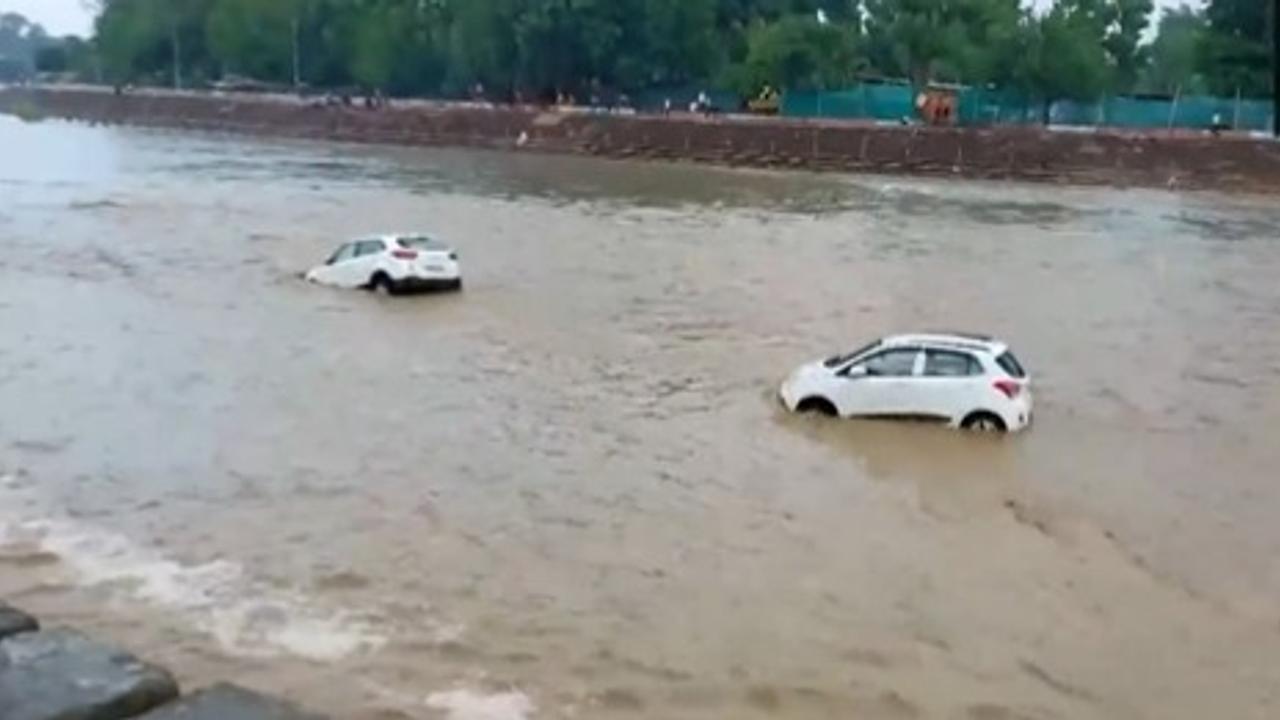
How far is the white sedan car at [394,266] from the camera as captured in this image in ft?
107

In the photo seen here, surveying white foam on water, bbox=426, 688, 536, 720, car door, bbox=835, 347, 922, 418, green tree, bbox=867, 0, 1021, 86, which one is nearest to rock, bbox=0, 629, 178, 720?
white foam on water, bbox=426, 688, 536, 720

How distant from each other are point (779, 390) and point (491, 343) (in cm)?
619

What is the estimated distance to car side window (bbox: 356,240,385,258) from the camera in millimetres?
33125

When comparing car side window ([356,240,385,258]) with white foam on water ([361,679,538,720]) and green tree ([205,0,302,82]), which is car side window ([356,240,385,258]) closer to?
white foam on water ([361,679,538,720])

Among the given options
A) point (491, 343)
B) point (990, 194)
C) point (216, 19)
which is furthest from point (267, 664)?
point (216, 19)

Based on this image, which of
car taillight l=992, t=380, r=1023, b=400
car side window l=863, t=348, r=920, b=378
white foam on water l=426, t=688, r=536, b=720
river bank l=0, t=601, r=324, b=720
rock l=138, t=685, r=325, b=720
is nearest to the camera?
rock l=138, t=685, r=325, b=720

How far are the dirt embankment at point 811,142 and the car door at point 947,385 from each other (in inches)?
1715

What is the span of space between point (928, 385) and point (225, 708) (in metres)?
13.6

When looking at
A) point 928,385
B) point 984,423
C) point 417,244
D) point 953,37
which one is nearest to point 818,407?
point 928,385

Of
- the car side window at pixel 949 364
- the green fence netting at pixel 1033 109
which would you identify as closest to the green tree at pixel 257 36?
the green fence netting at pixel 1033 109

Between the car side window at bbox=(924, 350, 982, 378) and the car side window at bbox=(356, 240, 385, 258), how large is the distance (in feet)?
49.0

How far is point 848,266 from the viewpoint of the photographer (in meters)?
38.3

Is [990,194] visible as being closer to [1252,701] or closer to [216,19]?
[1252,701]

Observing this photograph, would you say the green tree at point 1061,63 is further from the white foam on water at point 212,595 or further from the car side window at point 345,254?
the white foam on water at point 212,595
